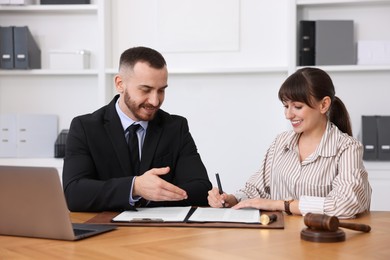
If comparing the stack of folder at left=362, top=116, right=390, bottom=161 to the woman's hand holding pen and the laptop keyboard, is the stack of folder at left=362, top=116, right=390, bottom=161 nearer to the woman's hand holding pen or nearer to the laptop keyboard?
the woman's hand holding pen

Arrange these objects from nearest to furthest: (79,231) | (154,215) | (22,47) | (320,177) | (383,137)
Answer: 1. (79,231)
2. (154,215)
3. (320,177)
4. (383,137)
5. (22,47)

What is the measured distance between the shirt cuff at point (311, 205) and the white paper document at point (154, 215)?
0.39 meters

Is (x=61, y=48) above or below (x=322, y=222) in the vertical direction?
above

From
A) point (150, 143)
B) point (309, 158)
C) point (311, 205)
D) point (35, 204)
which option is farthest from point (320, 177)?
point (35, 204)

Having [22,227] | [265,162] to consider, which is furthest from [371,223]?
[22,227]

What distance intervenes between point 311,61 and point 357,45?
0.33 metres

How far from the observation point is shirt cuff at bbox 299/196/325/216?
2107 mm

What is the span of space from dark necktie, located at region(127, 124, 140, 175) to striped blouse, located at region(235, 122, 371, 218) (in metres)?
0.41

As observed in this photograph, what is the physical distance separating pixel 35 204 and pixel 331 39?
2.88 m

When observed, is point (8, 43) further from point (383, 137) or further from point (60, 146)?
point (383, 137)

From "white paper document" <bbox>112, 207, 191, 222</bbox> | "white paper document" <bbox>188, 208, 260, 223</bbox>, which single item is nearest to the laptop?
"white paper document" <bbox>112, 207, 191, 222</bbox>

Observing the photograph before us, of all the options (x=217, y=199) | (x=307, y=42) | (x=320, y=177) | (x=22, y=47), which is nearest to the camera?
(x=217, y=199)

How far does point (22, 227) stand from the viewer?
5.67 feet

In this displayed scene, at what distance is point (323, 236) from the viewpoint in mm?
1650
